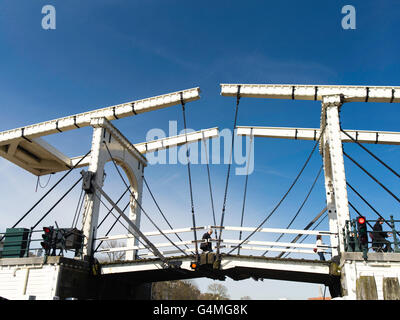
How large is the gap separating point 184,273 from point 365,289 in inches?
308

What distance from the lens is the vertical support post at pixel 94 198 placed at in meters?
13.5

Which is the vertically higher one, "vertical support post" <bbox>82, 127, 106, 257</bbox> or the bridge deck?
"vertical support post" <bbox>82, 127, 106, 257</bbox>

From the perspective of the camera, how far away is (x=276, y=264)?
12047 millimetres

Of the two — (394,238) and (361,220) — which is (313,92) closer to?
(361,220)

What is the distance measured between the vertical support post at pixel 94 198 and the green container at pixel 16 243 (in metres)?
2.01

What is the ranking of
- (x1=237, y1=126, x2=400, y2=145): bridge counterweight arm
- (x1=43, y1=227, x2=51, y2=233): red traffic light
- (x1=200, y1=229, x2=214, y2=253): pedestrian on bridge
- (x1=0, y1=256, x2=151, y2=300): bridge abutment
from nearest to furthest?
1. (x1=0, y1=256, x2=151, y2=300): bridge abutment
2. (x1=43, y1=227, x2=51, y2=233): red traffic light
3. (x1=200, y1=229, x2=214, y2=253): pedestrian on bridge
4. (x1=237, y1=126, x2=400, y2=145): bridge counterweight arm

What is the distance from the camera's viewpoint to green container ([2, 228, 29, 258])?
12.7 m

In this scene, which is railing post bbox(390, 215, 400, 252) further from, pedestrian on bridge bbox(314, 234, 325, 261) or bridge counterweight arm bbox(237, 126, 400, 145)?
bridge counterweight arm bbox(237, 126, 400, 145)

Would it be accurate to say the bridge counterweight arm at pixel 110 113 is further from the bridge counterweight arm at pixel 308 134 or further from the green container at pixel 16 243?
the green container at pixel 16 243

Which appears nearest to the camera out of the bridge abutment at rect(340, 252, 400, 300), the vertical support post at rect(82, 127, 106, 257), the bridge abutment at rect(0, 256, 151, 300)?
the bridge abutment at rect(340, 252, 400, 300)

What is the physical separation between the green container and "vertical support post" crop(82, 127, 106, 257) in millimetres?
2013

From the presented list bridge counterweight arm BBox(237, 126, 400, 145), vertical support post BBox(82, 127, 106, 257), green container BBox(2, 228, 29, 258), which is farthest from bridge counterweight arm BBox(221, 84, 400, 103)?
green container BBox(2, 228, 29, 258)

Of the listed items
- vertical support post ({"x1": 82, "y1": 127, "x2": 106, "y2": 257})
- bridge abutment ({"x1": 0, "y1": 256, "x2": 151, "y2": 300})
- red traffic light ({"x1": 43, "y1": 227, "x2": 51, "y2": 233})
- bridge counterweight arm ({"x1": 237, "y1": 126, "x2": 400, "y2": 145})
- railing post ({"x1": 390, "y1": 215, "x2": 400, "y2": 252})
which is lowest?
bridge abutment ({"x1": 0, "y1": 256, "x2": 151, "y2": 300})
